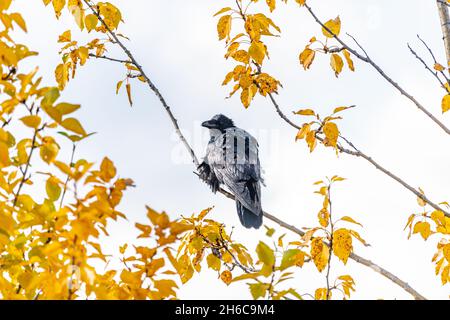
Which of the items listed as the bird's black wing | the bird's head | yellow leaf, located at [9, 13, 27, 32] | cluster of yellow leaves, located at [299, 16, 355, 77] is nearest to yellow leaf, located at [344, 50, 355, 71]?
cluster of yellow leaves, located at [299, 16, 355, 77]

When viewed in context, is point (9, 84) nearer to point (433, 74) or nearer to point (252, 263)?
point (252, 263)

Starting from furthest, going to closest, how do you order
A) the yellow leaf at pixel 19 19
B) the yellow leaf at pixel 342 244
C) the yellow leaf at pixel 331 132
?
the yellow leaf at pixel 331 132, the yellow leaf at pixel 342 244, the yellow leaf at pixel 19 19

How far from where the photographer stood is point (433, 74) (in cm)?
427

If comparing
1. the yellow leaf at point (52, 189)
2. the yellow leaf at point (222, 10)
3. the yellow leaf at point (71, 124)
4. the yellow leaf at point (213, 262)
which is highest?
the yellow leaf at point (222, 10)

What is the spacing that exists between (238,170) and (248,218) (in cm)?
68

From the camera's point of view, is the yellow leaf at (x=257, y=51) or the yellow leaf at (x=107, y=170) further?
the yellow leaf at (x=257, y=51)

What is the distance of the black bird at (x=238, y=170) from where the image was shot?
19.7 feet

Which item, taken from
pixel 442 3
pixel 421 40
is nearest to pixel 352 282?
pixel 421 40

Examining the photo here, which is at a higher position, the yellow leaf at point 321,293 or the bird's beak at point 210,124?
the bird's beak at point 210,124

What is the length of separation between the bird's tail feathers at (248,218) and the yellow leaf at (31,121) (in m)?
4.04

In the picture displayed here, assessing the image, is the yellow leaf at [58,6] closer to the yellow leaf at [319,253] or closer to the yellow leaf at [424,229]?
the yellow leaf at [319,253]

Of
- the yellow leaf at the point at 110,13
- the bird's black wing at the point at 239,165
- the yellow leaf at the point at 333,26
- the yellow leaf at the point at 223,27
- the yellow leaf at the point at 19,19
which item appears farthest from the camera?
the bird's black wing at the point at 239,165

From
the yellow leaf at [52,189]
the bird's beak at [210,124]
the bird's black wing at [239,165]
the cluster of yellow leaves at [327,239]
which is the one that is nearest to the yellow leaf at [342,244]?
the cluster of yellow leaves at [327,239]
